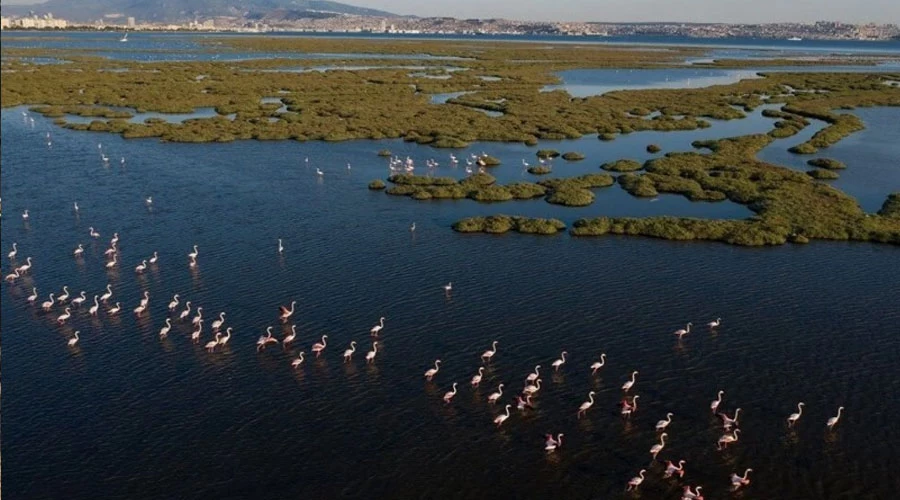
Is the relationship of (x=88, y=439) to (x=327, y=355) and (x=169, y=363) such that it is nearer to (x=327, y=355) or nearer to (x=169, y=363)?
(x=169, y=363)

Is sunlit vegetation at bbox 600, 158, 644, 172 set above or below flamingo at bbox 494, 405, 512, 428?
above

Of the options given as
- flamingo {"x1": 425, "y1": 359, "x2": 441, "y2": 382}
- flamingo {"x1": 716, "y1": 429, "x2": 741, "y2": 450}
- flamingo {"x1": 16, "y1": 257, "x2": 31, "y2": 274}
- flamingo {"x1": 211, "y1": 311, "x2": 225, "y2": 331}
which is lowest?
flamingo {"x1": 716, "y1": 429, "x2": 741, "y2": 450}

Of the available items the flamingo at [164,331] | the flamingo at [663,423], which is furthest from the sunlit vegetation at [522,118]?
the flamingo at [663,423]

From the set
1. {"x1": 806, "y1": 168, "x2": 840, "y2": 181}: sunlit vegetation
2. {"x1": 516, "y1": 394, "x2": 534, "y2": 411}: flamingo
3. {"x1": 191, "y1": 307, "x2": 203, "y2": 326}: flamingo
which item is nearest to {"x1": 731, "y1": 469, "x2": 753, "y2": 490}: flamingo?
{"x1": 516, "y1": 394, "x2": 534, "y2": 411}: flamingo

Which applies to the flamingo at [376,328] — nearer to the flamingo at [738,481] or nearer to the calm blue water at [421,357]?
the calm blue water at [421,357]

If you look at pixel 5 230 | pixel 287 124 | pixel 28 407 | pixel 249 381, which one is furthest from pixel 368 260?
pixel 287 124

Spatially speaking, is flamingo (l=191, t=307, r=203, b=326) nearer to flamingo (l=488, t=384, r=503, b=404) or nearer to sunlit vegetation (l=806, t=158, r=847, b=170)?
flamingo (l=488, t=384, r=503, b=404)
